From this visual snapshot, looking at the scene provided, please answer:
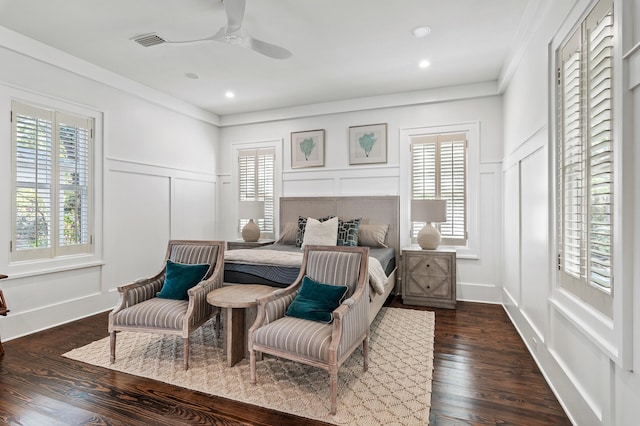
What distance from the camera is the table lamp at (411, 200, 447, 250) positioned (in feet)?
14.2

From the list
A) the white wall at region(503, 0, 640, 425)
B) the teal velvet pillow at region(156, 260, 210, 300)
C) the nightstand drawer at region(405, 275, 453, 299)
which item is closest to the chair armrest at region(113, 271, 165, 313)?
the teal velvet pillow at region(156, 260, 210, 300)

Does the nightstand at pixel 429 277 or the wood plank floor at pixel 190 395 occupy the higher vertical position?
the nightstand at pixel 429 277

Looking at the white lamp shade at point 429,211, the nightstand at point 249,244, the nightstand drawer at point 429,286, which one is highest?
the white lamp shade at point 429,211

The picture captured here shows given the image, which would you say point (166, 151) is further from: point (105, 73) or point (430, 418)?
point (430, 418)

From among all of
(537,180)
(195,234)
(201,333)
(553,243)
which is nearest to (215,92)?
(195,234)

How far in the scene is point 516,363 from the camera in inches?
109

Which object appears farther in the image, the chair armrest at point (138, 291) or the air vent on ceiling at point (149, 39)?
the air vent on ceiling at point (149, 39)

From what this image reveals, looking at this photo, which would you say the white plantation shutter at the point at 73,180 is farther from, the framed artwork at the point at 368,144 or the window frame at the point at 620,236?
the window frame at the point at 620,236

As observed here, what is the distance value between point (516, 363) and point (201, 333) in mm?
2920

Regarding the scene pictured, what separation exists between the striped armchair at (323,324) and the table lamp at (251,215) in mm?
2678

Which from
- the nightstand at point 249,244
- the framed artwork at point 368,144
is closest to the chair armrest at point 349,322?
the framed artwork at point 368,144

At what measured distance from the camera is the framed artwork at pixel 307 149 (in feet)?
18.1

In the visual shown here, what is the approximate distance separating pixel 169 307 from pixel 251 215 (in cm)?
276

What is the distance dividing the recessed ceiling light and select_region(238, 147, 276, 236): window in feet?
10.4
